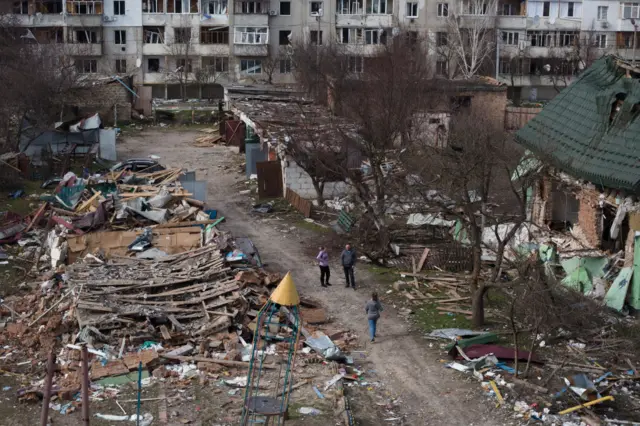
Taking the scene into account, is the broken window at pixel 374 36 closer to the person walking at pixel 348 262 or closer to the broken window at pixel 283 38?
the broken window at pixel 283 38

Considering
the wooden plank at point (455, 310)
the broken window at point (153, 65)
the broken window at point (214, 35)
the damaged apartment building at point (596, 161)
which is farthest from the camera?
the broken window at point (153, 65)

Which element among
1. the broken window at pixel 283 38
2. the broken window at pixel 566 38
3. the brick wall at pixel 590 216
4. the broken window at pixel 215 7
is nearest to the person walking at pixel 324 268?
the brick wall at pixel 590 216

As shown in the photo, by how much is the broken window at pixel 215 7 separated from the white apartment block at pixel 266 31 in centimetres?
6

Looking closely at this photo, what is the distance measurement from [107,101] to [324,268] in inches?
1151

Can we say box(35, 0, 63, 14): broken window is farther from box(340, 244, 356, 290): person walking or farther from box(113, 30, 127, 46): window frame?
box(340, 244, 356, 290): person walking

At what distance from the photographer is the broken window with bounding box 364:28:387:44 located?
57406 millimetres

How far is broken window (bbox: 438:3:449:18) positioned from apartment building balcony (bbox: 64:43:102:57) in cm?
2144

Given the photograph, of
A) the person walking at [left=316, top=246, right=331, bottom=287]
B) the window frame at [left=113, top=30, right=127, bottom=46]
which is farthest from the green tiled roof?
the window frame at [left=113, top=30, right=127, bottom=46]

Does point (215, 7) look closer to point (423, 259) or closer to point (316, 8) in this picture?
point (316, 8)

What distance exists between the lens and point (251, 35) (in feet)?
186

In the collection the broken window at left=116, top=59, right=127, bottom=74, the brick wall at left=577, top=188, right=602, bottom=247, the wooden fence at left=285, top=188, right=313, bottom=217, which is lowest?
the wooden fence at left=285, top=188, right=313, bottom=217

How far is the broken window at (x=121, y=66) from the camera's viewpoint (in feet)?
187

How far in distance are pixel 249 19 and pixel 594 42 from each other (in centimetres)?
2234

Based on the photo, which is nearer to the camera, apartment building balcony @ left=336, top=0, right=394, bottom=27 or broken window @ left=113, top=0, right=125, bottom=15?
broken window @ left=113, top=0, right=125, bottom=15
